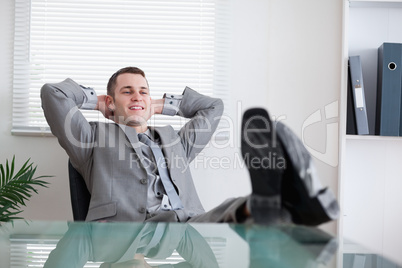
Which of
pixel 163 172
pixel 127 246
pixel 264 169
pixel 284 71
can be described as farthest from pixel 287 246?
pixel 284 71

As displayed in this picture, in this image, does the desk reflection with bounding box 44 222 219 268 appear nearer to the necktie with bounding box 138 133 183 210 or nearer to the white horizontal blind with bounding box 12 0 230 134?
the necktie with bounding box 138 133 183 210

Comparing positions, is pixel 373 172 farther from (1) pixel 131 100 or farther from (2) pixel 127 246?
(2) pixel 127 246

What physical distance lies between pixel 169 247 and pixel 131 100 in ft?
4.70

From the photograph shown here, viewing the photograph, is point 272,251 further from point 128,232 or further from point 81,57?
point 81,57

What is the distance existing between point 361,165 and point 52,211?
1773 mm

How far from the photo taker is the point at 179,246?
47.7 inches

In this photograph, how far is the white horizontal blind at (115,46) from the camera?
2.96 meters

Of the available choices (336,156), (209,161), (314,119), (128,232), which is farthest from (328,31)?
(128,232)

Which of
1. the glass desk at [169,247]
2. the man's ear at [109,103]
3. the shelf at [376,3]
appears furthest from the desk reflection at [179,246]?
the shelf at [376,3]

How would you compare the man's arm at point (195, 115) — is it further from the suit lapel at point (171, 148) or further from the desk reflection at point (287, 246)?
the desk reflection at point (287, 246)

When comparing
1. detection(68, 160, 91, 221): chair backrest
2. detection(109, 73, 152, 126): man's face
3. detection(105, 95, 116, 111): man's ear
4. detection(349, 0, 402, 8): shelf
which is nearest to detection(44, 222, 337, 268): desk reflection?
detection(68, 160, 91, 221): chair backrest

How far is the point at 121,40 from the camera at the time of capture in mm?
2994

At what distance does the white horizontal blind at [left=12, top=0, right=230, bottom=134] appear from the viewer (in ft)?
9.71

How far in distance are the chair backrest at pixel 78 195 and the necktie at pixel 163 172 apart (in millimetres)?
352
